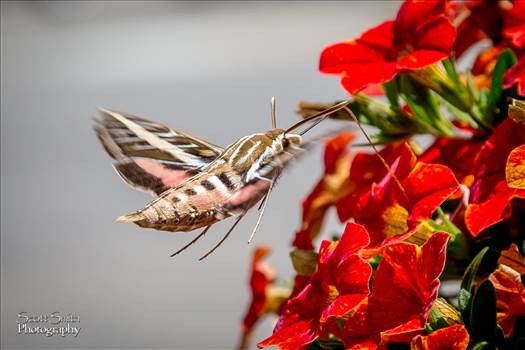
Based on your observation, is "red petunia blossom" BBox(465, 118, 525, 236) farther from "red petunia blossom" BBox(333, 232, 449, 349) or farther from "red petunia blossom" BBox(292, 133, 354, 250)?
"red petunia blossom" BBox(292, 133, 354, 250)

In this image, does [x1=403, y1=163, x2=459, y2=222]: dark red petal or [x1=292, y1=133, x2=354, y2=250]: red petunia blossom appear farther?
[x1=292, y1=133, x2=354, y2=250]: red petunia blossom

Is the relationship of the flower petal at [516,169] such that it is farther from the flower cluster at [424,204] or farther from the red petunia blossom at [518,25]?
the red petunia blossom at [518,25]

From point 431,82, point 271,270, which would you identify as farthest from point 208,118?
point 431,82

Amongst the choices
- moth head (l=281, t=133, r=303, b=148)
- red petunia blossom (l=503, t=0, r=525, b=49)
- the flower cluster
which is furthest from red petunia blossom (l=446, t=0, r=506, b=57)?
moth head (l=281, t=133, r=303, b=148)

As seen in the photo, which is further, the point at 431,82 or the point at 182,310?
the point at 182,310

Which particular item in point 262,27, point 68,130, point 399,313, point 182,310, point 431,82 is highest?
point 431,82

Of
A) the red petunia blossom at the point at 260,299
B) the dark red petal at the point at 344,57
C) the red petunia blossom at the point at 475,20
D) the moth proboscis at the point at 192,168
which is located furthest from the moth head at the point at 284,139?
the red petunia blossom at the point at 260,299

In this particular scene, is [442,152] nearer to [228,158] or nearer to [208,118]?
[228,158]
